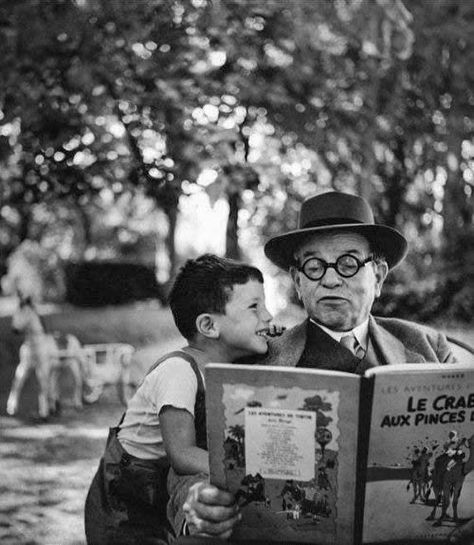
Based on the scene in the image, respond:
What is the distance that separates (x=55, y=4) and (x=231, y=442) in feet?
9.56

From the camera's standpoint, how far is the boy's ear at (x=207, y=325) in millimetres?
2354

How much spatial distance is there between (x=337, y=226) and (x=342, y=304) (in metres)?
0.27

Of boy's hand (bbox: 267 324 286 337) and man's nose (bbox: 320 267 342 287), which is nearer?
man's nose (bbox: 320 267 342 287)

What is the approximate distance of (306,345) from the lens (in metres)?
2.60

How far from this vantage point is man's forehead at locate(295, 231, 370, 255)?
2.58 m

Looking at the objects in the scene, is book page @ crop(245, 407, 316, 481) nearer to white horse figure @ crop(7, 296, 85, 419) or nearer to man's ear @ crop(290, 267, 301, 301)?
man's ear @ crop(290, 267, 301, 301)

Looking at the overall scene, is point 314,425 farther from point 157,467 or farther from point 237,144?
point 237,144

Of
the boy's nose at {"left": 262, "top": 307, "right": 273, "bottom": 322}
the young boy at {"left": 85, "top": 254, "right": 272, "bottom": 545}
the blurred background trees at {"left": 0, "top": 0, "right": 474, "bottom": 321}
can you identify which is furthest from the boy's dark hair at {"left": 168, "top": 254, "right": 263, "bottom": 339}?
the blurred background trees at {"left": 0, "top": 0, "right": 474, "bottom": 321}

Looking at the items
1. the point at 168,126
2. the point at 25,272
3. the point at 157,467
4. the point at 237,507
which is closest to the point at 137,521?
the point at 157,467

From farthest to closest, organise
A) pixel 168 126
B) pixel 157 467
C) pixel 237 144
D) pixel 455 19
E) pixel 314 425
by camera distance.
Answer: pixel 455 19 → pixel 237 144 → pixel 168 126 → pixel 157 467 → pixel 314 425

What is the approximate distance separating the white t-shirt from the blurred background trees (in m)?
1.62

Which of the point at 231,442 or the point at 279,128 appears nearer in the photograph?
the point at 231,442

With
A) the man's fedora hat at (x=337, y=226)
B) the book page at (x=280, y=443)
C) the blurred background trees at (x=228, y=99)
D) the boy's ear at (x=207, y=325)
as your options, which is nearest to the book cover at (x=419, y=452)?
the book page at (x=280, y=443)

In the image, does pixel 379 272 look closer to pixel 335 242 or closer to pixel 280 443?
pixel 335 242
